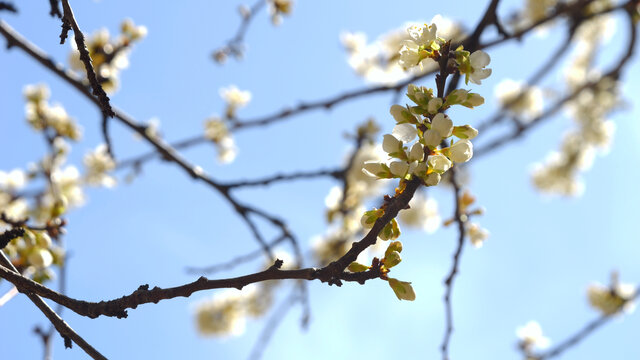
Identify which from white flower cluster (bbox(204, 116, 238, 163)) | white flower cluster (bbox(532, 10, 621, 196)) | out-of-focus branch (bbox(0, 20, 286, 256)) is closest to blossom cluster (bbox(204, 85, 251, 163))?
white flower cluster (bbox(204, 116, 238, 163))

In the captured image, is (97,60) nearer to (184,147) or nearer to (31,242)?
(184,147)

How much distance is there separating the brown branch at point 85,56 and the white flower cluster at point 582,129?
28.4 ft

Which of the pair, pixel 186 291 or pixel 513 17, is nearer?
pixel 186 291

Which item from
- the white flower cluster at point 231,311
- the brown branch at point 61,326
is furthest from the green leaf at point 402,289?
the white flower cluster at point 231,311

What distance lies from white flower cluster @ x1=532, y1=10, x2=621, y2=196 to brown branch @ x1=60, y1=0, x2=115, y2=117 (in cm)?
866

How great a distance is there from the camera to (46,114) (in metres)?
4.62

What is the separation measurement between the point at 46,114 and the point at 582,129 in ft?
27.5

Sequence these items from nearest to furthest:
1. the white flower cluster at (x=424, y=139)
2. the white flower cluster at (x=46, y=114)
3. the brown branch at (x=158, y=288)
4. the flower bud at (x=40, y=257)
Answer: the brown branch at (x=158, y=288) < the white flower cluster at (x=424, y=139) < the flower bud at (x=40, y=257) < the white flower cluster at (x=46, y=114)

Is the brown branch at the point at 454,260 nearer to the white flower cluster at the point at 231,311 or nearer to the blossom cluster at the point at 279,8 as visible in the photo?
the blossom cluster at the point at 279,8

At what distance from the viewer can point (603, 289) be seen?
612 cm

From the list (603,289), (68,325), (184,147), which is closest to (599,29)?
(603,289)

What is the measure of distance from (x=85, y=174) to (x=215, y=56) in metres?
2.75

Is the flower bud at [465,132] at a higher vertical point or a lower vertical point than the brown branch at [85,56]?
lower

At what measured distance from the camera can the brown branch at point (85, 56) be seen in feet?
4.18
